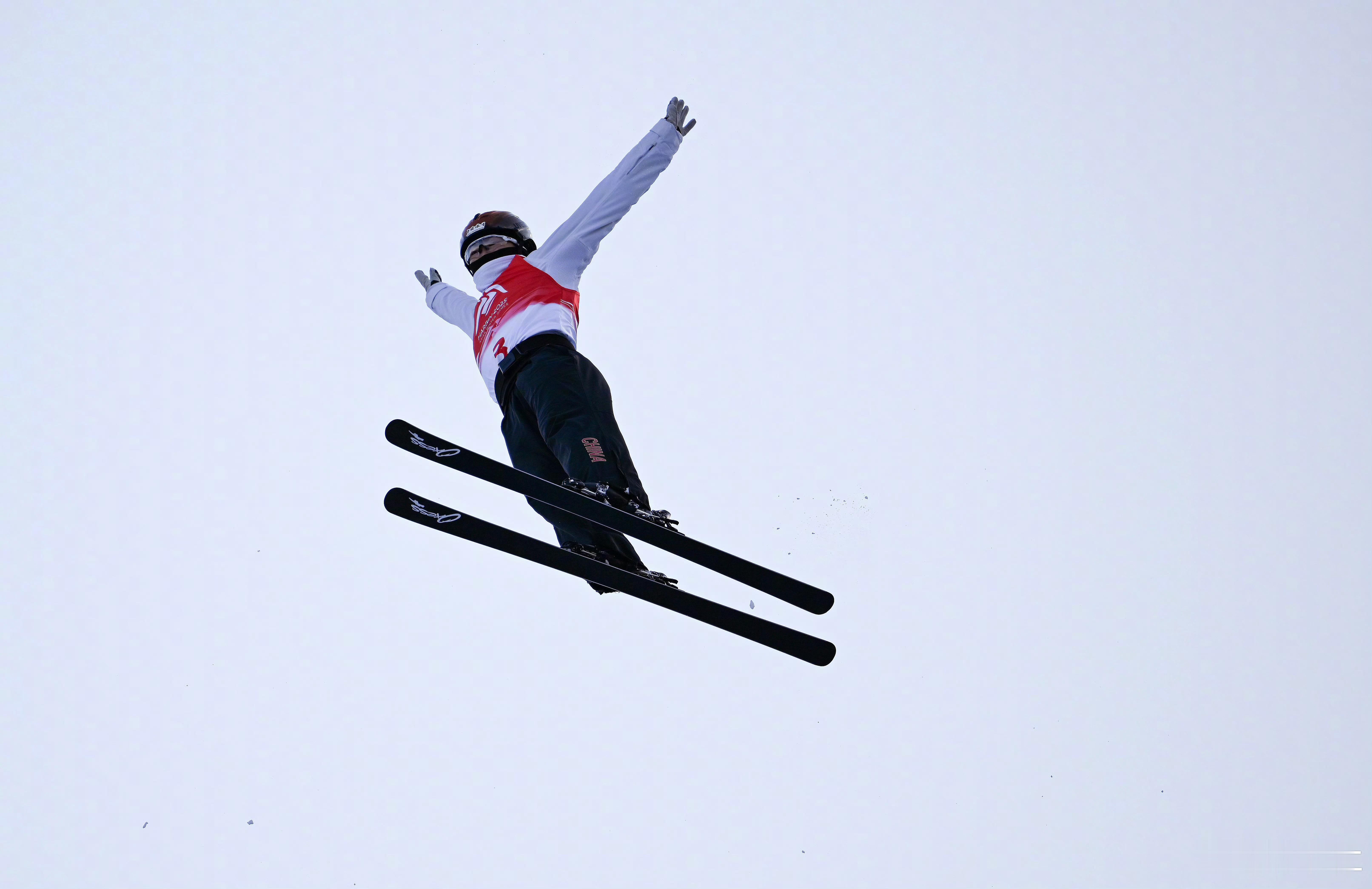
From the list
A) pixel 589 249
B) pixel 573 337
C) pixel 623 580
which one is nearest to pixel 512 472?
pixel 623 580

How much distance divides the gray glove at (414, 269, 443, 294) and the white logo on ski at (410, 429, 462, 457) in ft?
5.37

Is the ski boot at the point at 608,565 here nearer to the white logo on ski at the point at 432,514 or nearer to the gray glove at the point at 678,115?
the white logo on ski at the point at 432,514

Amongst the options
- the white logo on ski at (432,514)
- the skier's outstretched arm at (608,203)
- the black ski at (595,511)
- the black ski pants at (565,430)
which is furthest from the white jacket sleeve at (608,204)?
the white logo on ski at (432,514)

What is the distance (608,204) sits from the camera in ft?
14.5

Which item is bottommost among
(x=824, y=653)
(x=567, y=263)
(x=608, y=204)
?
(x=824, y=653)

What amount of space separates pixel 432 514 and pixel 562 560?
0.46 meters

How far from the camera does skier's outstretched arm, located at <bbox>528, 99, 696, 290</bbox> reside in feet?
14.5

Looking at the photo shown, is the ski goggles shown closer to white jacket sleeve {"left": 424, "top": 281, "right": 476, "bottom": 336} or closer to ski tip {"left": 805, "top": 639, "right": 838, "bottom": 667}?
white jacket sleeve {"left": 424, "top": 281, "right": 476, "bottom": 336}

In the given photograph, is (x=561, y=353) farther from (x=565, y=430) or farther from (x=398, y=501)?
(x=398, y=501)

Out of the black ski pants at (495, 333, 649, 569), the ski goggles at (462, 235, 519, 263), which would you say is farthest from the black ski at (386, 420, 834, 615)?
the ski goggles at (462, 235, 519, 263)

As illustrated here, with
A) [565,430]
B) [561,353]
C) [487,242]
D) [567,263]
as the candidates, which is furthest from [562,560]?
[487,242]

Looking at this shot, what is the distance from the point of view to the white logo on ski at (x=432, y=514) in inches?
147

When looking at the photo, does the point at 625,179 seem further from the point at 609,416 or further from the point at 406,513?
the point at 406,513

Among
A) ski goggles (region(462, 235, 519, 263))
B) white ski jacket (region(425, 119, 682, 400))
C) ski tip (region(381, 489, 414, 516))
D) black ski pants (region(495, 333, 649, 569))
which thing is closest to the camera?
ski tip (region(381, 489, 414, 516))
